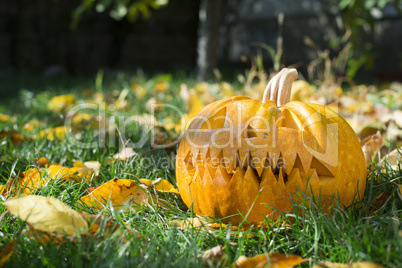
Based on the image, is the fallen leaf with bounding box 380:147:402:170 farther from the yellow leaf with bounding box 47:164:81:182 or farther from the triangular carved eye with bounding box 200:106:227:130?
the yellow leaf with bounding box 47:164:81:182

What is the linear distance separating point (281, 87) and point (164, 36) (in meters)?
8.03

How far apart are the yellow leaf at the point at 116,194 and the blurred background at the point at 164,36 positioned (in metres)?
6.03

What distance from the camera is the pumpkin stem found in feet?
4.91

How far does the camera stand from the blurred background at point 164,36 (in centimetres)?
779

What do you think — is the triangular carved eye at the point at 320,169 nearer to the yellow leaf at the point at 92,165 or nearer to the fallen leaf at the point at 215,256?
the fallen leaf at the point at 215,256

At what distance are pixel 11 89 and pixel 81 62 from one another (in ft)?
11.5

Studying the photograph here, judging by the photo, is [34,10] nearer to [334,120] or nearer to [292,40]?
[292,40]

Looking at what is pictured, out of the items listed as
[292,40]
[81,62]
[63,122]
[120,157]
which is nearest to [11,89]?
[63,122]

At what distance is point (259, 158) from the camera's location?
1.28 m

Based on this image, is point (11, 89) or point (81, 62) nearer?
point (11, 89)

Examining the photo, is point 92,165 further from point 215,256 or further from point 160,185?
point 215,256

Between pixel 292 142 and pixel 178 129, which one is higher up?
pixel 292 142

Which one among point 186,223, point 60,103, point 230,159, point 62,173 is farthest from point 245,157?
point 60,103

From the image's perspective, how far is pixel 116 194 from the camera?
4.51 feet
